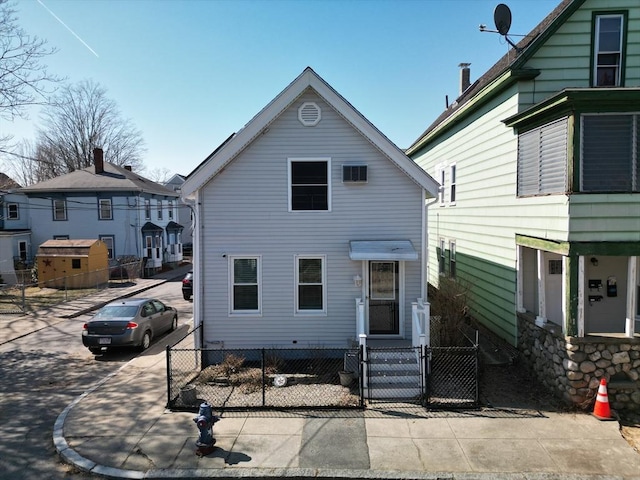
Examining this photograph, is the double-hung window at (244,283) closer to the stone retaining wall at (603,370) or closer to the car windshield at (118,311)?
the car windshield at (118,311)

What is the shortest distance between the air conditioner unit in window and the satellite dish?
19.9 feet

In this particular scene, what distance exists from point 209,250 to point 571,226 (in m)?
8.56

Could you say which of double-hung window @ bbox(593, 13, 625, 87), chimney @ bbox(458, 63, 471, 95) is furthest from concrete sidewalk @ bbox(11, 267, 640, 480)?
chimney @ bbox(458, 63, 471, 95)

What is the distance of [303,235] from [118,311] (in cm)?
674

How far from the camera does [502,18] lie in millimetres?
12992

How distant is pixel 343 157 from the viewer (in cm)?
1182

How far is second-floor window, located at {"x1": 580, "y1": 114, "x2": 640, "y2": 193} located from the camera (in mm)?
8867

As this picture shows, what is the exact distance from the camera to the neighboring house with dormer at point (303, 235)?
464 inches

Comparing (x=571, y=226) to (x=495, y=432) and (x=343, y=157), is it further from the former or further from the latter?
(x=343, y=157)

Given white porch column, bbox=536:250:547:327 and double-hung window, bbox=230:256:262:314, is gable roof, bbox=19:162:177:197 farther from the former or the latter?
white porch column, bbox=536:250:547:327

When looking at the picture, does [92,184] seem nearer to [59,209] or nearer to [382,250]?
[59,209]

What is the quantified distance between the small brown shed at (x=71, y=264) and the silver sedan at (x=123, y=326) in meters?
13.7

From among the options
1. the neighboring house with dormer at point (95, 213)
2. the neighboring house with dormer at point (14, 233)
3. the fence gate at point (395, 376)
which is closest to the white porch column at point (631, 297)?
the fence gate at point (395, 376)

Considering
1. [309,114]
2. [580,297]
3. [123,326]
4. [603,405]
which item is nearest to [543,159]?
[580,297]
